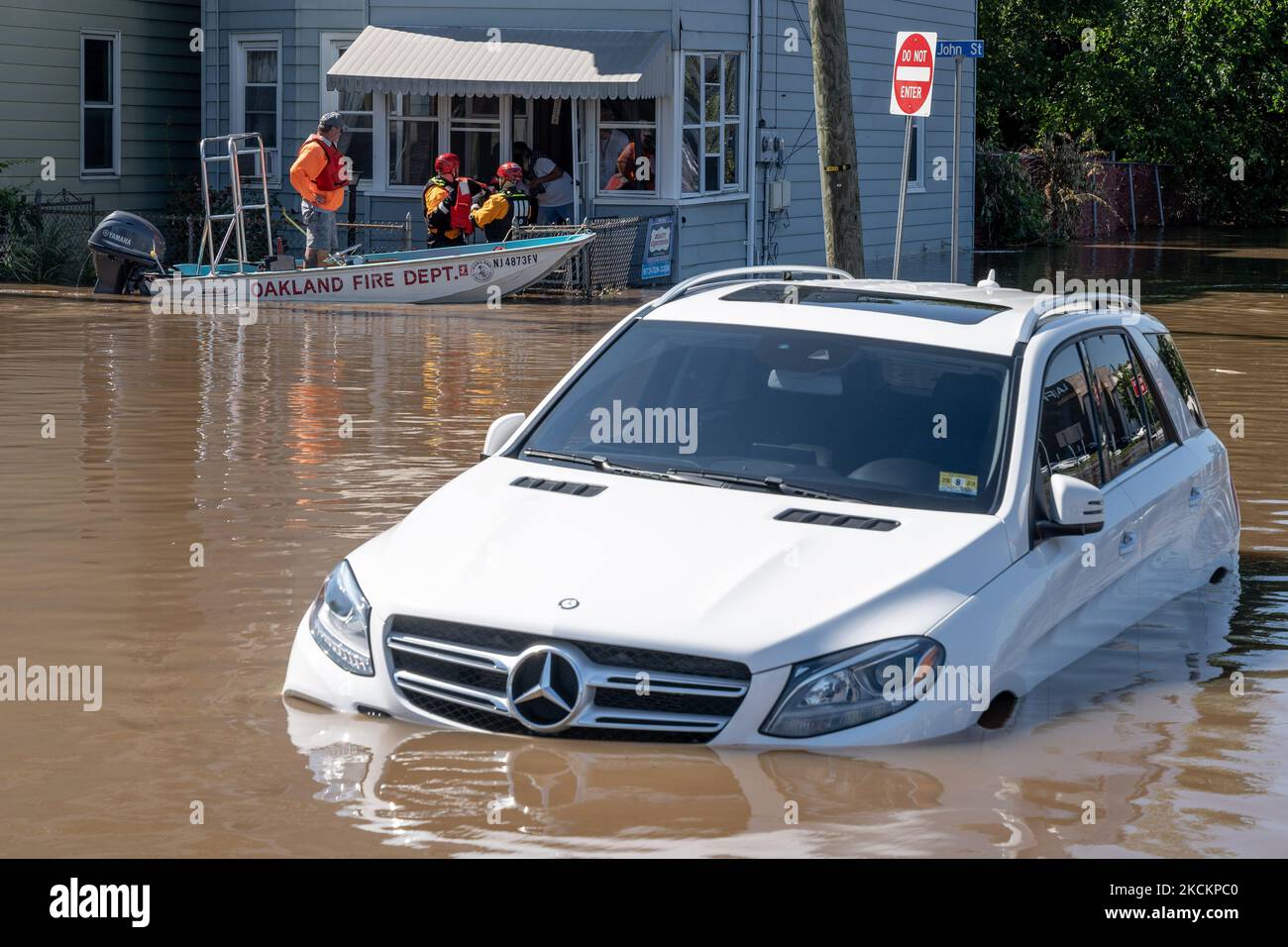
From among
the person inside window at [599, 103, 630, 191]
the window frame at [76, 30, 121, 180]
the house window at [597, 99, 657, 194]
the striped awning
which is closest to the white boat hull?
the striped awning

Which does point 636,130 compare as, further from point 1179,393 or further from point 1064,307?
point 1064,307

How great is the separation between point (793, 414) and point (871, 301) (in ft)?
2.48

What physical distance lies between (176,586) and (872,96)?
22.1 meters

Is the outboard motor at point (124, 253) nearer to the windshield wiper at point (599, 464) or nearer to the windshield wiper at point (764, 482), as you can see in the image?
the windshield wiper at point (599, 464)

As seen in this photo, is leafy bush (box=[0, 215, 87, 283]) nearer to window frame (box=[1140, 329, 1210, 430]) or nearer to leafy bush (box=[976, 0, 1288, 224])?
window frame (box=[1140, 329, 1210, 430])

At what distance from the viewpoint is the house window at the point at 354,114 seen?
23984mm

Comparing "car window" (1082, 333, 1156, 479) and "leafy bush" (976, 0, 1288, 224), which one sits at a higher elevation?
"leafy bush" (976, 0, 1288, 224)

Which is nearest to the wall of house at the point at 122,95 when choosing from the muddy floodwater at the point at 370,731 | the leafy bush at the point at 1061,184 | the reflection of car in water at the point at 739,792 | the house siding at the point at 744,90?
the house siding at the point at 744,90

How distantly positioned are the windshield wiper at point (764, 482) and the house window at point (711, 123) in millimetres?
17129

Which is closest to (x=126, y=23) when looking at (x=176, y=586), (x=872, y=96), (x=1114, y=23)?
(x=872, y=96)

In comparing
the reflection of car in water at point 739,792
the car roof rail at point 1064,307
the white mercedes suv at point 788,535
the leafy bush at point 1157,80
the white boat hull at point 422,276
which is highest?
the leafy bush at point 1157,80

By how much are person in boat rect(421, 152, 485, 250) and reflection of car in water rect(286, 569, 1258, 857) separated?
51.4 ft

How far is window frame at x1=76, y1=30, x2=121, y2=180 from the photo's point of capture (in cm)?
2456
